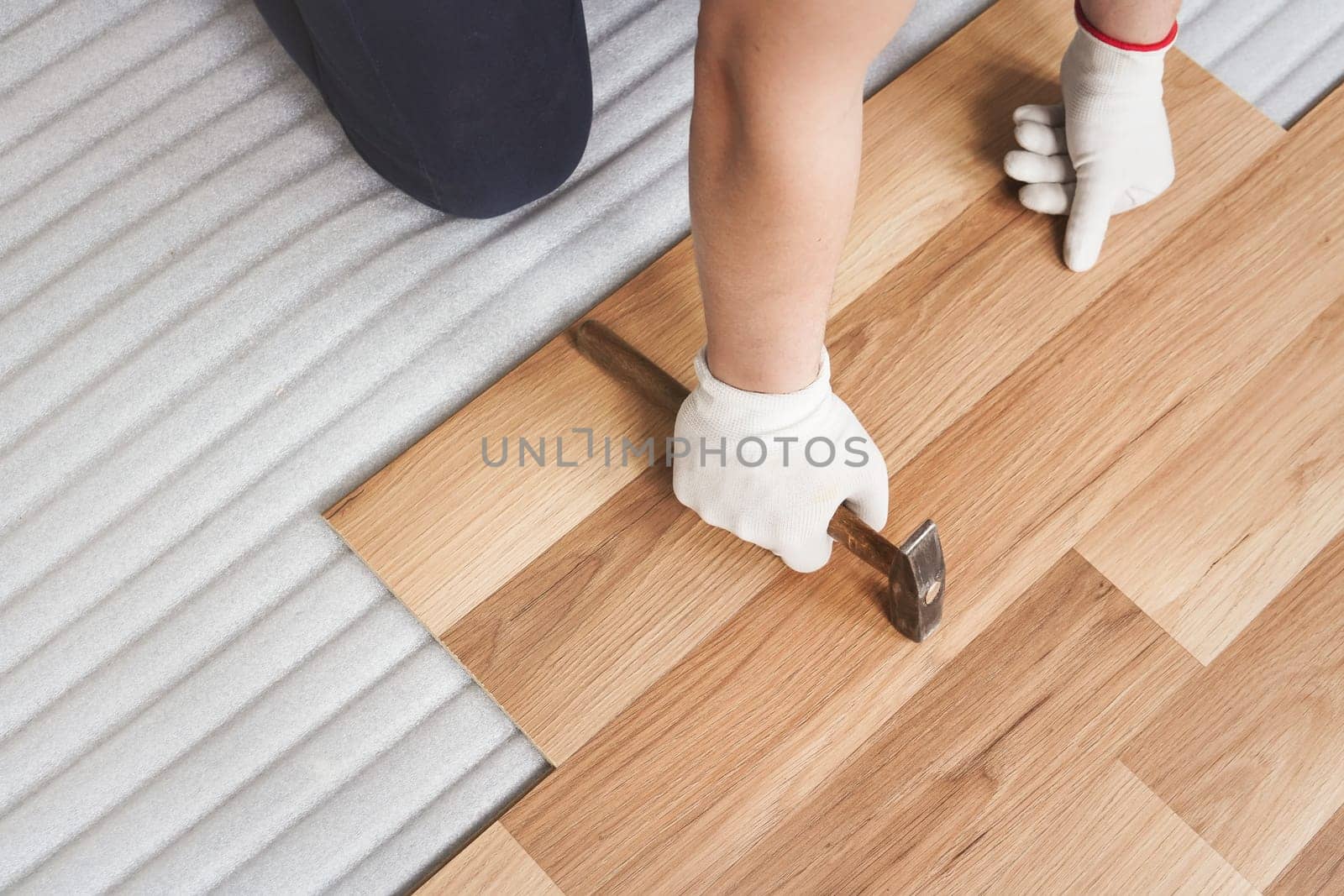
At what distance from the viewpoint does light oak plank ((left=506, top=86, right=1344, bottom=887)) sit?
0.99m

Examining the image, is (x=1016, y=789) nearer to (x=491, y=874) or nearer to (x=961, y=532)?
(x=961, y=532)

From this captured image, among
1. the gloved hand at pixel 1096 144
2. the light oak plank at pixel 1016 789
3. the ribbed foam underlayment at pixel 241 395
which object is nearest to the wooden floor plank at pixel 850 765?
the light oak plank at pixel 1016 789

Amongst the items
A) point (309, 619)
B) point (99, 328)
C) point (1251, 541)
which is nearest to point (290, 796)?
point (309, 619)

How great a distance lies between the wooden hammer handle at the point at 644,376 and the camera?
991 millimetres

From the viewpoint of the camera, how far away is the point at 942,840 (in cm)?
97

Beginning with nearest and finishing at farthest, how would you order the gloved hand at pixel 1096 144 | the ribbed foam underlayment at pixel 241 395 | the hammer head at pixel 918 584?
the hammer head at pixel 918 584
the ribbed foam underlayment at pixel 241 395
the gloved hand at pixel 1096 144

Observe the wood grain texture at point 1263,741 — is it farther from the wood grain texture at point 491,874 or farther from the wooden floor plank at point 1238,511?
the wood grain texture at point 491,874

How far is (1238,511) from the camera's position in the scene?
1.09 metres

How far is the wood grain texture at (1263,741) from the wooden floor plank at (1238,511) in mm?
27

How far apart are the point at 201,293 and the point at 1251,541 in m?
1.03

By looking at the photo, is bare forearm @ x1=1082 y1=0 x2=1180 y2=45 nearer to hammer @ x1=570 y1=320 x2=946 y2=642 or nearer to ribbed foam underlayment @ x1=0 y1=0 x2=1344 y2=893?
ribbed foam underlayment @ x1=0 y1=0 x2=1344 y2=893

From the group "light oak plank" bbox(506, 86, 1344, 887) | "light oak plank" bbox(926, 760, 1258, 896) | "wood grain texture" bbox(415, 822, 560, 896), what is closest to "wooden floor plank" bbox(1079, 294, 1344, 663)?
"light oak plank" bbox(506, 86, 1344, 887)

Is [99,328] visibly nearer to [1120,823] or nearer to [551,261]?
[551,261]

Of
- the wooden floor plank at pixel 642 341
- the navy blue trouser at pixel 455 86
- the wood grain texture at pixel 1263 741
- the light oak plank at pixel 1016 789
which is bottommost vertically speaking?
the wood grain texture at pixel 1263 741
